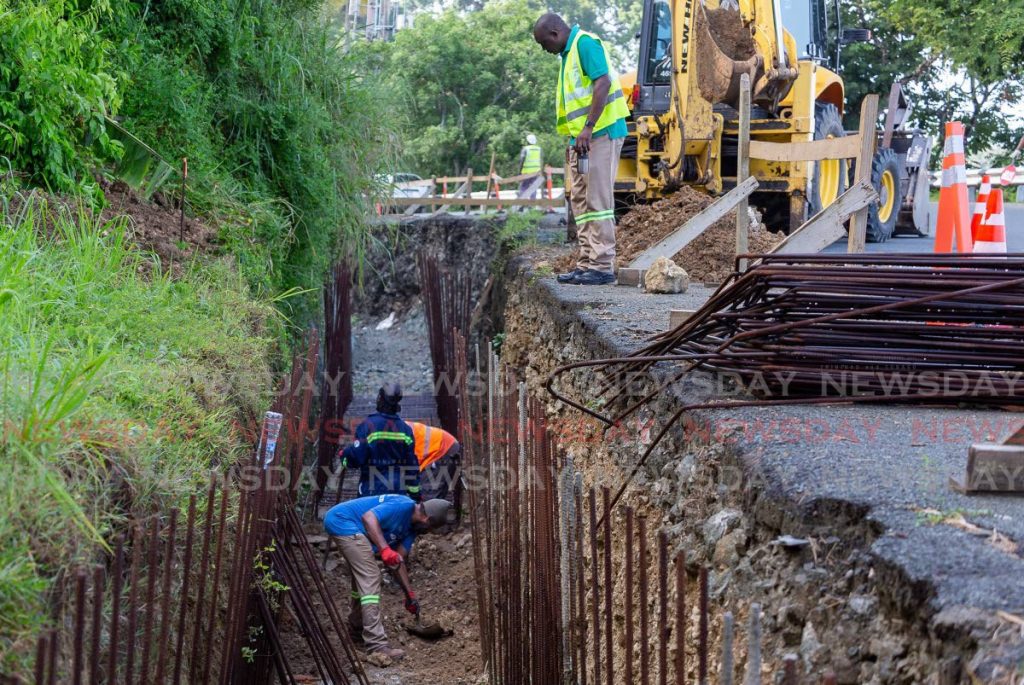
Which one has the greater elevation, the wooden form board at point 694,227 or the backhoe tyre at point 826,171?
the backhoe tyre at point 826,171

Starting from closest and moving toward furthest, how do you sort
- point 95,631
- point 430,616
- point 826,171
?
point 95,631 → point 430,616 → point 826,171

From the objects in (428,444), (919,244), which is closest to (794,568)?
(428,444)

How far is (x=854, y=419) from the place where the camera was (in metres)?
3.47

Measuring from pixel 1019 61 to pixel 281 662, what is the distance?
67.1 ft

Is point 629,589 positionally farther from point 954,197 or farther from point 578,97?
point 954,197

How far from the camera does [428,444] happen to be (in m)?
8.59

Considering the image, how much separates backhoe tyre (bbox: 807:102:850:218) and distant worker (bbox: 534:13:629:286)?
2.84 metres

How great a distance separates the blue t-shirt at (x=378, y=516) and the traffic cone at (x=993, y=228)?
4.23 m

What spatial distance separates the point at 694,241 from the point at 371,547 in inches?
147

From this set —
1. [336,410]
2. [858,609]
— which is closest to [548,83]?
[336,410]

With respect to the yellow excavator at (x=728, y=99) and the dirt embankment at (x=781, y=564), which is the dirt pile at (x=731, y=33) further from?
the dirt embankment at (x=781, y=564)

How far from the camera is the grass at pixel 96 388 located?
248 centimetres

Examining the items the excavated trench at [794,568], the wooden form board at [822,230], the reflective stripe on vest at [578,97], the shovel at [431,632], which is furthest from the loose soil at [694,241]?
the excavated trench at [794,568]

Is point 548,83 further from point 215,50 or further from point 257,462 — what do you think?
point 257,462
